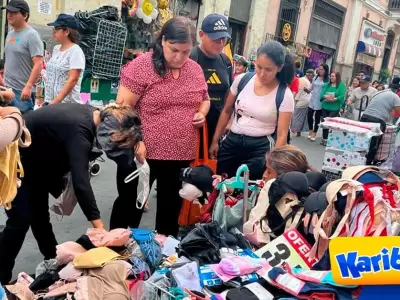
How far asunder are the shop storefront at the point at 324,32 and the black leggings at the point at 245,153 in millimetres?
16908

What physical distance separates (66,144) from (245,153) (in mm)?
1435

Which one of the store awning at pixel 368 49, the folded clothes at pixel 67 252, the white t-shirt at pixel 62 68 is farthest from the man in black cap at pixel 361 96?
the store awning at pixel 368 49

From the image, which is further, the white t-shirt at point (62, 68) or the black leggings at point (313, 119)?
the black leggings at point (313, 119)

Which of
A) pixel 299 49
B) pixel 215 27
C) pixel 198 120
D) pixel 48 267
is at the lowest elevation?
pixel 48 267

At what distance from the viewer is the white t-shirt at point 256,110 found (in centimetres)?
322

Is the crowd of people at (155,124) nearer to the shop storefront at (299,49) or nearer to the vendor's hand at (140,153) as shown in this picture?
the vendor's hand at (140,153)

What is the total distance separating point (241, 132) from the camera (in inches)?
131

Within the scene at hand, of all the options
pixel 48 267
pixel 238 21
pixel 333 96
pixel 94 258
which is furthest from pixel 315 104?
pixel 94 258

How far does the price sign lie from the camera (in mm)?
2191

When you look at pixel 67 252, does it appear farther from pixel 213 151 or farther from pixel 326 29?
pixel 326 29

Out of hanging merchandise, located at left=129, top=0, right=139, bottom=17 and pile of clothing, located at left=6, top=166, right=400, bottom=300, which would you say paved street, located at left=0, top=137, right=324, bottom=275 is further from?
hanging merchandise, located at left=129, top=0, right=139, bottom=17

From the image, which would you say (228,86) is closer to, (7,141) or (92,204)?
(92,204)

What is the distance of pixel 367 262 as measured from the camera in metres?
1.82

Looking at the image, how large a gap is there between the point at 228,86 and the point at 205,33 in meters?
0.48
